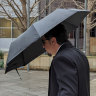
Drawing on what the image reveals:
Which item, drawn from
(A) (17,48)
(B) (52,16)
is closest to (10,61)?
(A) (17,48)

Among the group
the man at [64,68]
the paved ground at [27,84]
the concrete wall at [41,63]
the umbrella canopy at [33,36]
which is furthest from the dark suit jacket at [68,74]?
the concrete wall at [41,63]

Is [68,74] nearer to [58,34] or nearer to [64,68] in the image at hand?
[64,68]

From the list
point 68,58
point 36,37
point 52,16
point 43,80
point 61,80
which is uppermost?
point 52,16

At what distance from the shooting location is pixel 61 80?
2025 millimetres

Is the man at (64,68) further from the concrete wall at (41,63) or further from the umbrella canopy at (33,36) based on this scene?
the concrete wall at (41,63)

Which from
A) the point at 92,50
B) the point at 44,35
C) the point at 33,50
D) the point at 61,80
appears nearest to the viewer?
the point at 61,80

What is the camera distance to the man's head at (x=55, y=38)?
7.13 ft

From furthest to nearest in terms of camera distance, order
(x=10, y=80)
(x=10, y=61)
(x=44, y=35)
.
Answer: (x=10, y=80)
(x=10, y=61)
(x=44, y=35)

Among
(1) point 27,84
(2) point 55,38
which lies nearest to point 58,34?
(2) point 55,38

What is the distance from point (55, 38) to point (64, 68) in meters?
0.27

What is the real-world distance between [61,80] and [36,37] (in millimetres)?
515

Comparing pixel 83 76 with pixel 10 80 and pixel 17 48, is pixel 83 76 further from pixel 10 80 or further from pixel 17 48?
pixel 10 80

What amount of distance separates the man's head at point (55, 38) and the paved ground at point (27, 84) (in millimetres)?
5444

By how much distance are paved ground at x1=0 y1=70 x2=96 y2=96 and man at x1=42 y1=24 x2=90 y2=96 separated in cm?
542
